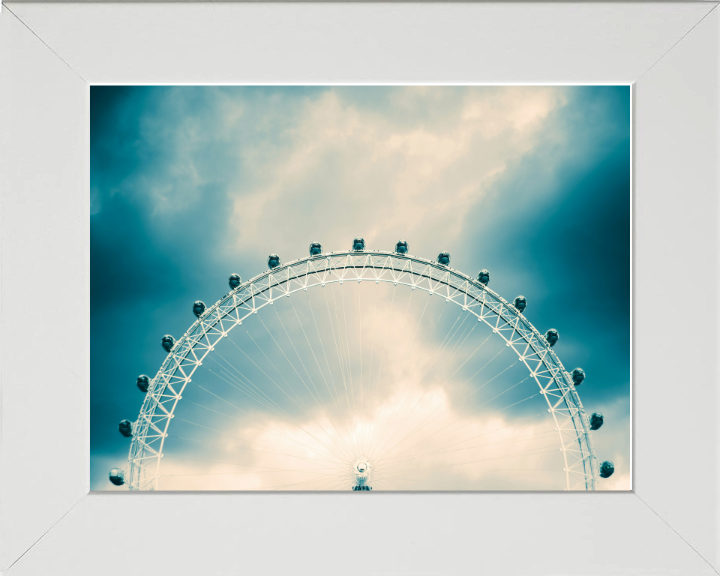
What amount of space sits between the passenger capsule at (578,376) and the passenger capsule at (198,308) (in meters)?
13.6

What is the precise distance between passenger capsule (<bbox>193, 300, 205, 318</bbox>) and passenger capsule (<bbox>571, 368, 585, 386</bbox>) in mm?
13602

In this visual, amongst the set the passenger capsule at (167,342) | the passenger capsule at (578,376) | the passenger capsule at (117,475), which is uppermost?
the passenger capsule at (167,342)

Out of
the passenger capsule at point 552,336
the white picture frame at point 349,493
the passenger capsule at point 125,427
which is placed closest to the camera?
the white picture frame at point 349,493

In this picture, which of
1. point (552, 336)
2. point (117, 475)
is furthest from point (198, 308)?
point (552, 336)

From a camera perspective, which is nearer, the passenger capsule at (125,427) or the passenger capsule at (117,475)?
the passenger capsule at (117,475)

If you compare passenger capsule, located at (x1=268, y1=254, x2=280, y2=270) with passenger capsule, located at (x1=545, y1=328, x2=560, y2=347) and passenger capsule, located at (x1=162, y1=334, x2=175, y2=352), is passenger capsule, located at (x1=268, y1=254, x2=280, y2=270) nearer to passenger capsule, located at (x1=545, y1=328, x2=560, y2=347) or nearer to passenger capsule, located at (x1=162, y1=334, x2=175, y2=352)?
passenger capsule, located at (x1=162, y1=334, x2=175, y2=352)

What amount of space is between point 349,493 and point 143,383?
12.8 m

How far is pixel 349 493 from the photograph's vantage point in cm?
596

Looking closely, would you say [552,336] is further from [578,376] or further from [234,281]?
[234,281]

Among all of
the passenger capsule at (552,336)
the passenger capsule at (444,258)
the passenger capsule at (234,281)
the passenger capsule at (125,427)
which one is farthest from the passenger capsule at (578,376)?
the passenger capsule at (125,427)

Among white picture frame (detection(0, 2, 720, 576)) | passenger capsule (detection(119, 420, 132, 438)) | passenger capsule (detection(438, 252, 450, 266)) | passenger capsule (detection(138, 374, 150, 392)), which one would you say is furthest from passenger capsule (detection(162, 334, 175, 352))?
white picture frame (detection(0, 2, 720, 576))

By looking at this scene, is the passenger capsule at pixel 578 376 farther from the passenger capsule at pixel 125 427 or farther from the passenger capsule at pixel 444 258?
the passenger capsule at pixel 125 427

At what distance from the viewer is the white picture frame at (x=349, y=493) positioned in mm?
5309
